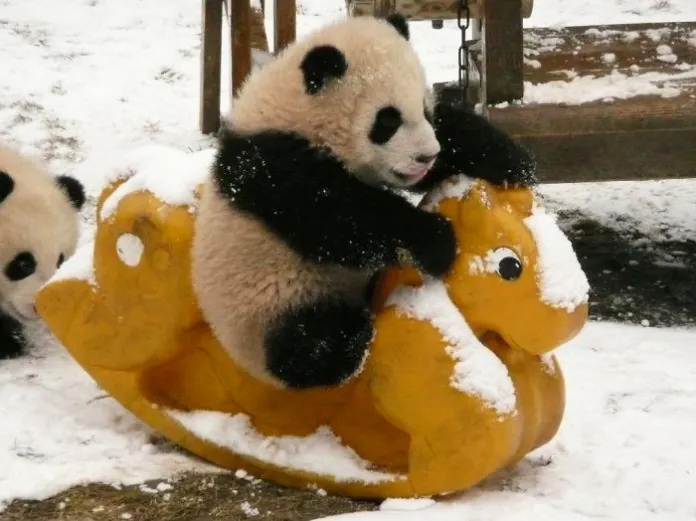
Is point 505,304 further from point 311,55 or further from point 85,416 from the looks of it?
point 85,416

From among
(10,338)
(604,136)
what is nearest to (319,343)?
(10,338)

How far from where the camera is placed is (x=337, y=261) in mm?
2152

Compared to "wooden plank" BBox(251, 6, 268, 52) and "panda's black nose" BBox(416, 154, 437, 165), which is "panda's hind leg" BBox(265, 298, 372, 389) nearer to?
"panda's black nose" BBox(416, 154, 437, 165)

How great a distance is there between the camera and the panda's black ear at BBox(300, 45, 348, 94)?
2.11m

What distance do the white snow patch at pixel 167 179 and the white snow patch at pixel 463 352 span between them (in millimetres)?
779

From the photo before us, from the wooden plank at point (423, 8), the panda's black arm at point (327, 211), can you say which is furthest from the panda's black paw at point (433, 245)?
the wooden plank at point (423, 8)

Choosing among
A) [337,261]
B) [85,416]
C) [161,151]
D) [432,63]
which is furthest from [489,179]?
[432,63]

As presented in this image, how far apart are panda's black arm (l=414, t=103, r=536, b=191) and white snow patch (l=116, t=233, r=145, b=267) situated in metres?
0.88

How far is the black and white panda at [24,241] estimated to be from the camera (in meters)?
3.38

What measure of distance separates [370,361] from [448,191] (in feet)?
1.64

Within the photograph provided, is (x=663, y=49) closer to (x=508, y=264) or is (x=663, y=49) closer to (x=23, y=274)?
(x=508, y=264)

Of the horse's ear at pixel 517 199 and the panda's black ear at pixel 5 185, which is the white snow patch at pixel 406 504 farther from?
the panda's black ear at pixel 5 185

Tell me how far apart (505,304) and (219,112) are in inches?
168

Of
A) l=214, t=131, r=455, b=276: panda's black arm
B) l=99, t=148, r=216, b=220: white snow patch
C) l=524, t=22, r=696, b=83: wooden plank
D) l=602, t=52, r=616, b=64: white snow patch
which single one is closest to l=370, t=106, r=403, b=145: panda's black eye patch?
l=214, t=131, r=455, b=276: panda's black arm
